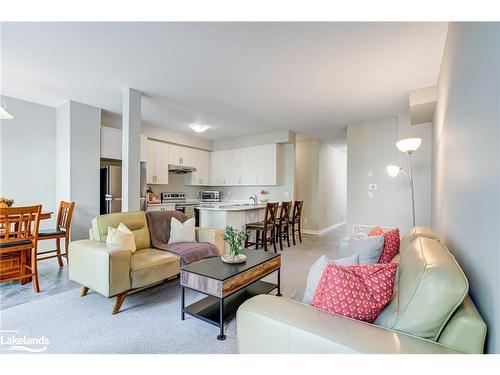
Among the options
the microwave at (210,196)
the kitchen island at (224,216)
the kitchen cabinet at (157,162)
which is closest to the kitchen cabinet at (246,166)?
the microwave at (210,196)

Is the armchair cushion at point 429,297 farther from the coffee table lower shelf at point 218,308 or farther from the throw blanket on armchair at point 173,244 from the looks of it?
the throw blanket on armchair at point 173,244

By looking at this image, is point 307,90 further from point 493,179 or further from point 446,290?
point 446,290

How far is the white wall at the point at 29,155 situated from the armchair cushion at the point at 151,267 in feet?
8.62

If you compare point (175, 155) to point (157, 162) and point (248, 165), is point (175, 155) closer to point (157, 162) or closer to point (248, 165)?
point (157, 162)

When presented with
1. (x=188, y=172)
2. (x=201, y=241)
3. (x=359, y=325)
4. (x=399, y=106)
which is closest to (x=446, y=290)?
(x=359, y=325)

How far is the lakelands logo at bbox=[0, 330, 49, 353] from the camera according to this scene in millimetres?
1661

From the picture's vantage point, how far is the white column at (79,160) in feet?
12.4

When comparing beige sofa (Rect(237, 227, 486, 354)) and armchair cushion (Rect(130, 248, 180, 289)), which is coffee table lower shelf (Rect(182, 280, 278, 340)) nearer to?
armchair cushion (Rect(130, 248, 180, 289))

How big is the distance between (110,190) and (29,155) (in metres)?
1.29

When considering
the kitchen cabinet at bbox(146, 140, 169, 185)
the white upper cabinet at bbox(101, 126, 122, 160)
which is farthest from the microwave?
the white upper cabinet at bbox(101, 126, 122, 160)

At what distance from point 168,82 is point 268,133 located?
10.2ft

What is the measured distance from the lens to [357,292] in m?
1.09

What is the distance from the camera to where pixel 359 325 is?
38.7 inches
